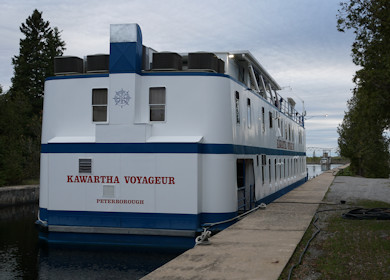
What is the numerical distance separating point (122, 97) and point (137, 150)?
1980mm

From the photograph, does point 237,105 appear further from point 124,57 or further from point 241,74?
point 124,57

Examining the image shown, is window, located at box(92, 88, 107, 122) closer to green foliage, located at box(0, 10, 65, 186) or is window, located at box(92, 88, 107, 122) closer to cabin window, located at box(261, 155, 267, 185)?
cabin window, located at box(261, 155, 267, 185)

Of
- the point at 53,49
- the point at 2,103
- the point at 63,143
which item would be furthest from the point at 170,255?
the point at 53,49

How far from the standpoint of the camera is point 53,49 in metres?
60.1

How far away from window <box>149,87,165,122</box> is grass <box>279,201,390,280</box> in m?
6.41

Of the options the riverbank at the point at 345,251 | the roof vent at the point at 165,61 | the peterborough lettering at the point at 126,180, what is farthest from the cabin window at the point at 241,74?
the peterborough lettering at the point at 126,180

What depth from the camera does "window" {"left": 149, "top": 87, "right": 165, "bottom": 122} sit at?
14.9 meters

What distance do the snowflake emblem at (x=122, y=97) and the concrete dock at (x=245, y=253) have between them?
5.65m

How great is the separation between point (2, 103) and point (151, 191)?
29.5 metres

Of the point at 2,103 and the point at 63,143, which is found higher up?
the point at 2,103

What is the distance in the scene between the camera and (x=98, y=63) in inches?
623

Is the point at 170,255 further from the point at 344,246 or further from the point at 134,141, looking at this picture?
the point at 344,246

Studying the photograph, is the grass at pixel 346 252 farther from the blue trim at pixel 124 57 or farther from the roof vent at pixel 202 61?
the blue trim at pixel 124 57

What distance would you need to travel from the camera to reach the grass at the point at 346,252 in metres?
8.48
